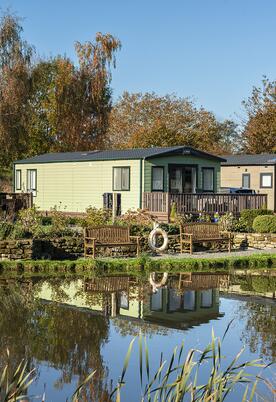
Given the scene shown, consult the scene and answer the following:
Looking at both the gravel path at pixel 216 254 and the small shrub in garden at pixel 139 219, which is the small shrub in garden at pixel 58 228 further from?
the gravel path at pixel 216 254

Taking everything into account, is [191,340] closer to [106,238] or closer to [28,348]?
[28,348]

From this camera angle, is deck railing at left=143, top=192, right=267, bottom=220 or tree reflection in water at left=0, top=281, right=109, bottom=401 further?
deck railing at left=143, top=192, right=267, bottom=220

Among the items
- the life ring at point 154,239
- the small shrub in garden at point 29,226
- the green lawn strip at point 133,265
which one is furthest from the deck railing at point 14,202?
the green lawn strip at point 133,265

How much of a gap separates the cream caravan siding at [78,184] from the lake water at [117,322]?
560 inches

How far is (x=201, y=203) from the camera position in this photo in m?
28.0

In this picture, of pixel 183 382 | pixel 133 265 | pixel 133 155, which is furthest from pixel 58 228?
pixel 183 382

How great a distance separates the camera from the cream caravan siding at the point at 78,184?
98.9ft

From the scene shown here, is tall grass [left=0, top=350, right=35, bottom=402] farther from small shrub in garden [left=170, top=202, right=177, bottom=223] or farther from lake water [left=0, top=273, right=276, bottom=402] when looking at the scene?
small shrub in garden [left=170, top=202, right=177, bottom=223]

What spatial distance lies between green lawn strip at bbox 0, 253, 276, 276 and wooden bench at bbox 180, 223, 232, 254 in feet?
5.94

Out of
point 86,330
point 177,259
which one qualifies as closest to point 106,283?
point 177,259

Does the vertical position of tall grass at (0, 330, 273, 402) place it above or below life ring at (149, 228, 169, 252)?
below

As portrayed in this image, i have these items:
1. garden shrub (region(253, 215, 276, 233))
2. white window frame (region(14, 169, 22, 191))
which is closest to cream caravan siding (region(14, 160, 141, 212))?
white window frame (region(14, 169, 22, 191))

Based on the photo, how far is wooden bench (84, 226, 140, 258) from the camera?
60.7 ft

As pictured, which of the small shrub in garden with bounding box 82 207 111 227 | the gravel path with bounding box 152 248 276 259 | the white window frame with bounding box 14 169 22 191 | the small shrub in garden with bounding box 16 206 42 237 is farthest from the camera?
the white window frame with bounding box 14 169 22 191
